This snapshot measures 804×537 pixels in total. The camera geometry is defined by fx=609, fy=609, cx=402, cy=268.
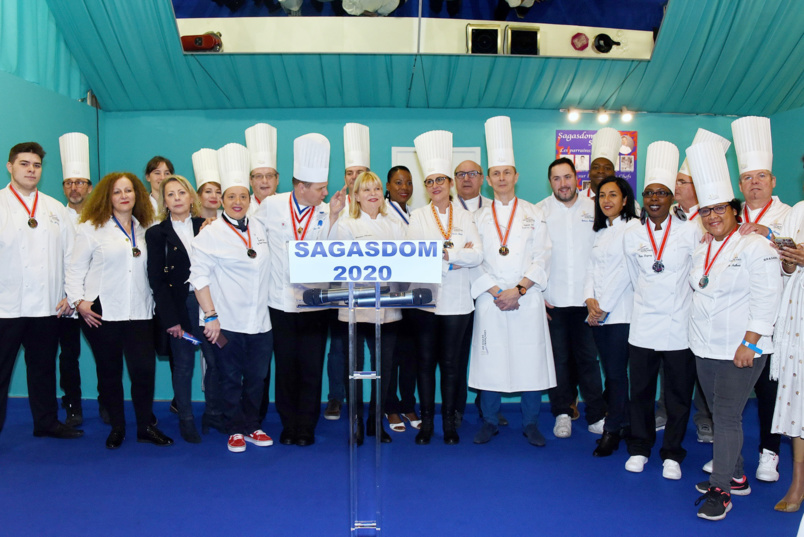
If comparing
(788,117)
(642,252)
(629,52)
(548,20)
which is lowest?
(642,252)

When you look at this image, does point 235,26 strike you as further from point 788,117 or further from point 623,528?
point 788,117

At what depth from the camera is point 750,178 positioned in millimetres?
3402

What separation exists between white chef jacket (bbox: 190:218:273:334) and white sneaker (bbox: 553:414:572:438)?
1.97m

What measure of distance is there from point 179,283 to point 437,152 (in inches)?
69.7

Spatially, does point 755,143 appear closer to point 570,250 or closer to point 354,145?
point 570,250

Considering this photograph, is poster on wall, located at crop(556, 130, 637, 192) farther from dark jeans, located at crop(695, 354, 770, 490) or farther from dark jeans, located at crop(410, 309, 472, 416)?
dark jeans, located at crop(695, 354, 770, 490)

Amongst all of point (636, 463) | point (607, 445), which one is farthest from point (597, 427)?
point (636, 463)

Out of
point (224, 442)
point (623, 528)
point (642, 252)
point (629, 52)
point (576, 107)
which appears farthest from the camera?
point (576, 107)

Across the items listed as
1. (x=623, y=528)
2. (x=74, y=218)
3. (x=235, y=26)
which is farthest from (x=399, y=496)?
(x=235, y=26)

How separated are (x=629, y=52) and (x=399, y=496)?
3580 millimetres

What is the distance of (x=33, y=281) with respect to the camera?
3.69 metres

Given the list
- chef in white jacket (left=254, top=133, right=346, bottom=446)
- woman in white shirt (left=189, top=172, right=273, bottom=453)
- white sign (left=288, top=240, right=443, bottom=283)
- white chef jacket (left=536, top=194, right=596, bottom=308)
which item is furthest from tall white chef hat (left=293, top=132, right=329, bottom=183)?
white chef jacket (left=536, top=194, right=596, bottom=308)

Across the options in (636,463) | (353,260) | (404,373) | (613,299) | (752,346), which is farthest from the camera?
(404,373)

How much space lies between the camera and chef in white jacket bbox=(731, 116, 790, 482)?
10.5ft
